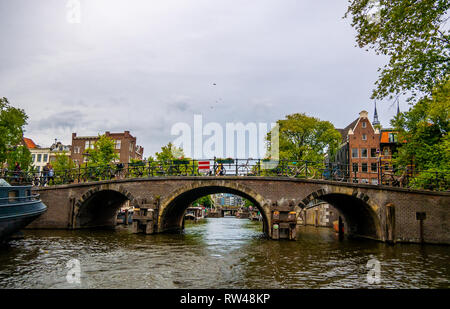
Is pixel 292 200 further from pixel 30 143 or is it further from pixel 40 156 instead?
pixel 30 143

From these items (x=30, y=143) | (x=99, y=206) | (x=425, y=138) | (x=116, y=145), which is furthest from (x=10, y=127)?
(x=425, y=138)

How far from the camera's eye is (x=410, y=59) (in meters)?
10.9

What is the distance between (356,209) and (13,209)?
55.7 ft

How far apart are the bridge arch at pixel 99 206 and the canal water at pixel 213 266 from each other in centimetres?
527

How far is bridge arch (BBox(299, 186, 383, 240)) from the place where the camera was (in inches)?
621

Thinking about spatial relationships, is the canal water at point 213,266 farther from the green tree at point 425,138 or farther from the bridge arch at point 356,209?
the green tree at point 425,138

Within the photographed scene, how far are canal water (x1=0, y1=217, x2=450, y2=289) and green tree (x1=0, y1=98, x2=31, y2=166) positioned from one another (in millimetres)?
17833

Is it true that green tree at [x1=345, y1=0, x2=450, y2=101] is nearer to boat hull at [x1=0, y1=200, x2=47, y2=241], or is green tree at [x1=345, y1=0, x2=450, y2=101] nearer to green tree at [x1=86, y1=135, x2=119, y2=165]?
boat hull at [x1=0, y1=200, x2=47, y2=241]

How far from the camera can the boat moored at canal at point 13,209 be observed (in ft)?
36.6

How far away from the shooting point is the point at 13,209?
1148 centimetres

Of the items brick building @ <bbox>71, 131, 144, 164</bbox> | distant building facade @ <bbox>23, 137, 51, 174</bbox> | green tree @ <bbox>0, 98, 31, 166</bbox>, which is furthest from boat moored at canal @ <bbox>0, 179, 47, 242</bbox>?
distant building facade @ <bbox>23, 137, 51, 174</bbox>

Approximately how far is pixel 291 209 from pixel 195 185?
17.2 ft
